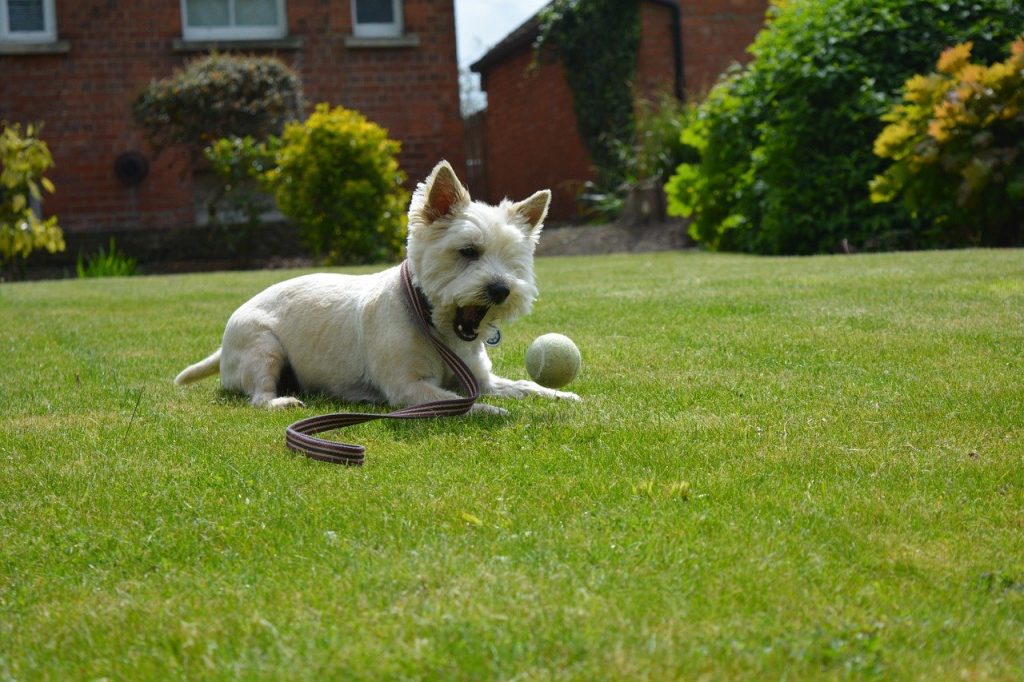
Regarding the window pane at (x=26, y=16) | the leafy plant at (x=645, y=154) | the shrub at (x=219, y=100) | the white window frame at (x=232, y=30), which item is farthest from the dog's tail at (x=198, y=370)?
the window pane at (x=26, y=16)

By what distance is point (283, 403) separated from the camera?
214 inches

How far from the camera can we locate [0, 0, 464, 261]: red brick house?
59.7 ft

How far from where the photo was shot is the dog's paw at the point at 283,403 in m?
5.36

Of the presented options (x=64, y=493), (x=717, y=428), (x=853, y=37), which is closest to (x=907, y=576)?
(x=717, y=428)

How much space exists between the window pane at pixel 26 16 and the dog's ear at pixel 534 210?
15.6 m

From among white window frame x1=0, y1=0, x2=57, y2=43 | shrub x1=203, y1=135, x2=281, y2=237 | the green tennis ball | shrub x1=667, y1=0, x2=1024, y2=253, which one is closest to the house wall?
white window frame x1=0, y1=0, x2=57, y2=43

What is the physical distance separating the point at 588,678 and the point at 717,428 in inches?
86.9

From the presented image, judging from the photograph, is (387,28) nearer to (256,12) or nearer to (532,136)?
(256,12)

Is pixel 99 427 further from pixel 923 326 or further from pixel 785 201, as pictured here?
pixel 785 201

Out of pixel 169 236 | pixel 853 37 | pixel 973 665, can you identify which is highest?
pixel 853 37

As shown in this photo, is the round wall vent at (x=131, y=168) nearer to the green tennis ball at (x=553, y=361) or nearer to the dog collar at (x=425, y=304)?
the dog collar at (x=425, y=304)

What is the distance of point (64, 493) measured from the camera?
12.5 feet

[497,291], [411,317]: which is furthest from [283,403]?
[497,291]

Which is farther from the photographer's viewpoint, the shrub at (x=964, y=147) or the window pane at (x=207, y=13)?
the window pane at (x=207, y=13)
